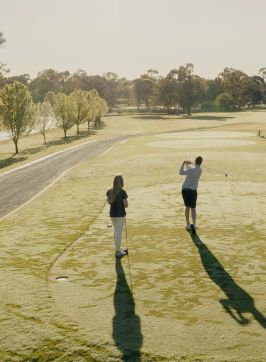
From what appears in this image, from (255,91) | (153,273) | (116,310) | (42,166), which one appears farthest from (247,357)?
(255,91)

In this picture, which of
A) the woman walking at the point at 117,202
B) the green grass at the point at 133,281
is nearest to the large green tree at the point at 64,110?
the green grass at the point at 133,281

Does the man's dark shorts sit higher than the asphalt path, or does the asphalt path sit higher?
the man's dark shorts

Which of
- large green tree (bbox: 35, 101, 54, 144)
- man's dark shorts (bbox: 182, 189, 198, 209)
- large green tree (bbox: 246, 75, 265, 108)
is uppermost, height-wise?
large green tree (bbox: 246, 75, 265, 108)

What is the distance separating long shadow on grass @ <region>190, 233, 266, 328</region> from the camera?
8.14 meters

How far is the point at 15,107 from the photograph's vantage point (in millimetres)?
50656

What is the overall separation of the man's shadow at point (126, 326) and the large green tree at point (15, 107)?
4456cm

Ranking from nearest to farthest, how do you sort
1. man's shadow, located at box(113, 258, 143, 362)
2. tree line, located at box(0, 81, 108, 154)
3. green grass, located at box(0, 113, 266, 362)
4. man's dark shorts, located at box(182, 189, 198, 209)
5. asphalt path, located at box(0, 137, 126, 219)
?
man's shadow, located at box(113, 258, 143, 362) < green grass, located at box(0, 113, 266, 362) < man's dark shorts, located at box(182, 189, 198, 209) < asphalt path, located at box(0, 137, 126, 219) < tree line, located at box(0, 81, 108, 154)

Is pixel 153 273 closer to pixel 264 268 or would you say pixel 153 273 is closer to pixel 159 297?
pixel 159 297

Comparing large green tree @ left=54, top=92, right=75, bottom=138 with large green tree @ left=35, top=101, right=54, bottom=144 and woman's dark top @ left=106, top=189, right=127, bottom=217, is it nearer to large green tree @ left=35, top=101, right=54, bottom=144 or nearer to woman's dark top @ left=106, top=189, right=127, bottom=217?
large green tree @ left=35, top=101, right=54, bottom=144

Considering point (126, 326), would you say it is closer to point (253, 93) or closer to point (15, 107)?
point (15, 107)

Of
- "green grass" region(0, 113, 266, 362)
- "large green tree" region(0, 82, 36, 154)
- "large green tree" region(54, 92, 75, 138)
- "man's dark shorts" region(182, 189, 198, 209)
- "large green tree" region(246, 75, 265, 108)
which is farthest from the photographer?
"large green tree" region(246, 75, 265, 108)

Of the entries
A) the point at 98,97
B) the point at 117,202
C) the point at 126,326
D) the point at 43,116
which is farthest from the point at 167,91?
the point at 126,326

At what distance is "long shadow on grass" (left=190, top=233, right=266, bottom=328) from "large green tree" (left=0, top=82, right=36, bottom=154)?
143ft

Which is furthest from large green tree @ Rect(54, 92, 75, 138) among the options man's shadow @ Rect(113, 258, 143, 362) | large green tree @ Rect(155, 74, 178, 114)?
large green tree @ Rect(155, 74, 178, 114)
